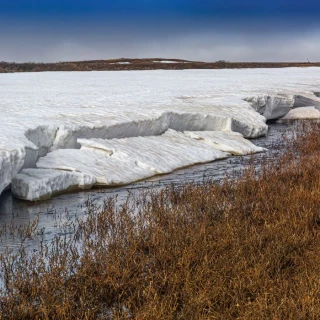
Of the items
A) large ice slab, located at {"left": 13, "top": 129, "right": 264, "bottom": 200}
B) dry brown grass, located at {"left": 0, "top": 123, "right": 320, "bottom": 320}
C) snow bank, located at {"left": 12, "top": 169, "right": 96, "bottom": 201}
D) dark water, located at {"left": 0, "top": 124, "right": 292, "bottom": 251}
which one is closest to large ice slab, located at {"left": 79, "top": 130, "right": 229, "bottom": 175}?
→ large ice slab, located at {"left": 13, "top": 129, "right": 264, "bottom": 200}

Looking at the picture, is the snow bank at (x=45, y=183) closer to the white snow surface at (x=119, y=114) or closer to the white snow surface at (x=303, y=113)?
the white snow surface at (x=119, y=114)

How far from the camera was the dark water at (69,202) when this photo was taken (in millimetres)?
6887

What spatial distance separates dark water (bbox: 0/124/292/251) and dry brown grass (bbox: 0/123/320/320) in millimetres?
420

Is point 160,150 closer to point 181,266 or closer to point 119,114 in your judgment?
point 119,114

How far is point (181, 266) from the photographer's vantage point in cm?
501

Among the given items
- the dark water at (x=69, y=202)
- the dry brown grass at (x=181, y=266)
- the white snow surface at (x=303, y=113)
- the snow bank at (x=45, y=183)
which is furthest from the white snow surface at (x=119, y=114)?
the dry brown grass at (x=181, y=266)

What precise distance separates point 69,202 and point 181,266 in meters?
3.84

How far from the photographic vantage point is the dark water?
6887mm

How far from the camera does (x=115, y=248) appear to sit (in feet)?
19.0

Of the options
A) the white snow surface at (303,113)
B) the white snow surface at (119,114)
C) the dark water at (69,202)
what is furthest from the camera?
the white snow surface at (303,113)

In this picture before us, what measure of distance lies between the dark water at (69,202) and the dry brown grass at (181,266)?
42cm

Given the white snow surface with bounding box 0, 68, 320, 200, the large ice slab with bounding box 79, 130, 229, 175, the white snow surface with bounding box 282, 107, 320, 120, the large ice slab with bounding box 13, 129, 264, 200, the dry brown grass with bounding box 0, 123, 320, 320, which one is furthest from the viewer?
the white snow surface with bounding box 282, 107, 320, 120

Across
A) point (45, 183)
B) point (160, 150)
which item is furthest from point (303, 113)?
point (45, 183)

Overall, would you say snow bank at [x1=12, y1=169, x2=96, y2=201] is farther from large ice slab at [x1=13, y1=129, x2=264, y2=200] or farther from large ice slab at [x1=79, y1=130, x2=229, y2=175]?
large ice slab at [x1=79, y1=130, x2=229, y2=175]
